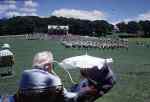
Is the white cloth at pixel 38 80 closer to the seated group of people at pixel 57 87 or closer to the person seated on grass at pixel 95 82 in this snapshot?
the seated group of people at pixel 57 87

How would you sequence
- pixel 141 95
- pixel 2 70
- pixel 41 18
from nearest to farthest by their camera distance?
pixel 141 95
pixel 2 70
pixel 41 18

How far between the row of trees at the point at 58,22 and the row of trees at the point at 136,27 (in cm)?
618

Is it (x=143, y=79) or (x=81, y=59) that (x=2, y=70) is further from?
(x=81, y=59)

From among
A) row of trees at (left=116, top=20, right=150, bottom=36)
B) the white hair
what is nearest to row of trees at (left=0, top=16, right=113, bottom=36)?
row of trees at (left=116, top=20, right=150, bottom=36)

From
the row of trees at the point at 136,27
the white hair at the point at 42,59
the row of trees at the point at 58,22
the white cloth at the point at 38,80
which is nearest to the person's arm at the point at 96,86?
the white cloth at the point at 38,80

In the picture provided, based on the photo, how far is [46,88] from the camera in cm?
621

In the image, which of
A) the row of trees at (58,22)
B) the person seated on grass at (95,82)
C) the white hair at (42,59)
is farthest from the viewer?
the row of trees at (58,22)

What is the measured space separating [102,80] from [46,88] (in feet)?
2.94

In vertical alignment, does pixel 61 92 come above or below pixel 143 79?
above

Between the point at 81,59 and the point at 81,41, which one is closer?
the point at 81,59

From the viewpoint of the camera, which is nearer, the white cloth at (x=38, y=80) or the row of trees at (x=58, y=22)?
the white cloth at (x=38, y=80)

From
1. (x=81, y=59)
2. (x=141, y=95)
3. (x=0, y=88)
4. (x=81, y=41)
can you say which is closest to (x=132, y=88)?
(x=141, y=95)

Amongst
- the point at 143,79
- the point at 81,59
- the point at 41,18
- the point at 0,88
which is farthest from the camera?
the point at 41,18

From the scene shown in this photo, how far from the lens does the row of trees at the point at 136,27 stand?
7806cm
